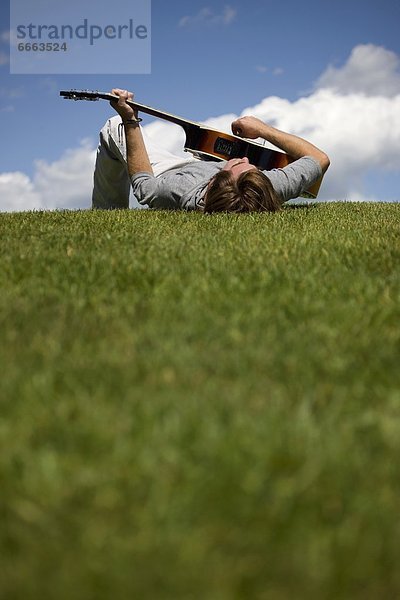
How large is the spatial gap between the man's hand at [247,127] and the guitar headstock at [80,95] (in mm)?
1930

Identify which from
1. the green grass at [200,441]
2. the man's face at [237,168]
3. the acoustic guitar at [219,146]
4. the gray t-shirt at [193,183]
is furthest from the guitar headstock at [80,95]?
the green grass at [200,441]

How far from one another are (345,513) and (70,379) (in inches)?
38.5

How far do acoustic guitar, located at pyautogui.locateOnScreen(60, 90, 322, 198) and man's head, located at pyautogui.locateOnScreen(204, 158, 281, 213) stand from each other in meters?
1.38

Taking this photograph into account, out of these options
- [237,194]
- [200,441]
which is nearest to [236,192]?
[237,194]

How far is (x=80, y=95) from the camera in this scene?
8.80 metres

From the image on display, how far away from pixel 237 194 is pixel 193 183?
0.75 metres

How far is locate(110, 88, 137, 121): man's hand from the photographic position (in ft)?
27.5

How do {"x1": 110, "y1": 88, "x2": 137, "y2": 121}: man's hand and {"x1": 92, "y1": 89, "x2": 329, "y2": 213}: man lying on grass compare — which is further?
{"x1": 110, "y1": 88, "x2": 137, "y2": 121}: man's hand

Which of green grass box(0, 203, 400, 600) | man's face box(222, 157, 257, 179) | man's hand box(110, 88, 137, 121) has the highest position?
man's hand box(110, 88, 137, 121)

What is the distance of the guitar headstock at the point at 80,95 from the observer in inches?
340

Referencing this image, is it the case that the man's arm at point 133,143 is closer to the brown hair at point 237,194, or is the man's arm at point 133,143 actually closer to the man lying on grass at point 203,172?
the man lying on grass at point 203,172

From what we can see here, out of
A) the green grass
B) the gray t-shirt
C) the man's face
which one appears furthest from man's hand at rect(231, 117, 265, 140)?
the green grass

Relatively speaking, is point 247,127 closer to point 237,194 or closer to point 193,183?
point 193,183

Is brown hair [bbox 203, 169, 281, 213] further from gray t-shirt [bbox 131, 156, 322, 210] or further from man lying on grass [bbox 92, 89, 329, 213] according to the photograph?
gray t-shirt [bbox 131, 156, 322, 210]
